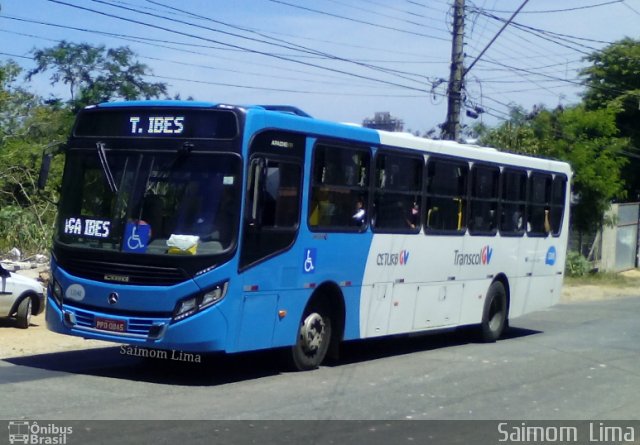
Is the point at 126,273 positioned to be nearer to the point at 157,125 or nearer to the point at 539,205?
the point at 157,125

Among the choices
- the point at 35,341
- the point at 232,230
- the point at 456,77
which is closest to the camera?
the point at 232,230

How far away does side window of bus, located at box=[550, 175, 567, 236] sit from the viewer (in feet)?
62.6

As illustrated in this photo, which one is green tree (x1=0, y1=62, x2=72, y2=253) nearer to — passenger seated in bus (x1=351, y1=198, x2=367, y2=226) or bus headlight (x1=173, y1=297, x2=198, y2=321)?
passenger seated in bus (x1=351, y1=198, x2=367, y2=226)

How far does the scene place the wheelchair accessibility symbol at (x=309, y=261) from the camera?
12125mm

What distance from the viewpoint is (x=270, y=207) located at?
11.5 m

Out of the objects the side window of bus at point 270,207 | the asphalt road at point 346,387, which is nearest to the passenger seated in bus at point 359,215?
the side window of bus at point 270,207

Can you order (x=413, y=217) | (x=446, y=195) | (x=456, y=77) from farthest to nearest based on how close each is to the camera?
(x=456, y=77) → (x=446, y=195) → (x=413, y=217)

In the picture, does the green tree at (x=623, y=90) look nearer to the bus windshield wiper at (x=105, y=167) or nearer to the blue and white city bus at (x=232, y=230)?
the blue and white city bus at (x=232, y=230)

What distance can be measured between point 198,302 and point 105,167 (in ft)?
6.66

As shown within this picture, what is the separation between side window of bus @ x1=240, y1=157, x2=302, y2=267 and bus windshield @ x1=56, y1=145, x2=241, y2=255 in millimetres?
242

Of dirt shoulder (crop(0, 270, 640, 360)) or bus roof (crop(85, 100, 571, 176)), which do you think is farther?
dirt shoulder (crop(0, 270, 640, 360))

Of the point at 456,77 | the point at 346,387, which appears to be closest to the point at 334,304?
the point at 346,387

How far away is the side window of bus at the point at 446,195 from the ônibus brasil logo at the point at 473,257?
0.39 meters

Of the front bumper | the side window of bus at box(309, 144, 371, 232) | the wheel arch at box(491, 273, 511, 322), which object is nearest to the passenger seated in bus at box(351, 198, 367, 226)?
the side window of bus at box(309, 144, 371, 232)
